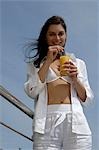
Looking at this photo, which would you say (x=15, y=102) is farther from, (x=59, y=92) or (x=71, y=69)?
(x=71, y=69)

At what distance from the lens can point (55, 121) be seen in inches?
105

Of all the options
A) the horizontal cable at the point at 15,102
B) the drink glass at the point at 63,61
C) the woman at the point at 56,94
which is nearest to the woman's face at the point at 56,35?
the woman at the point at 56,94

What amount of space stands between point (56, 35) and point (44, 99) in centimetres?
40

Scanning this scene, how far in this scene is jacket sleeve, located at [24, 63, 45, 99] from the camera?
2762mm

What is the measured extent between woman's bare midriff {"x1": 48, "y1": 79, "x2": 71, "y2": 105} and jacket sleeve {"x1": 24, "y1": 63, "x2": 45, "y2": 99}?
58mm

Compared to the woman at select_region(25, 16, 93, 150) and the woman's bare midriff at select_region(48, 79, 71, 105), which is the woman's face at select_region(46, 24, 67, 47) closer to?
the woman at select_region(25, 16, 93, 150)

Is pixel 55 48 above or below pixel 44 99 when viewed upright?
above

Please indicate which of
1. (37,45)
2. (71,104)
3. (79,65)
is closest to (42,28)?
(37,45)

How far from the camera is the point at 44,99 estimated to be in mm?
2742

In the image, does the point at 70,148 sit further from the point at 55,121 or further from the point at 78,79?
the point at 78,79

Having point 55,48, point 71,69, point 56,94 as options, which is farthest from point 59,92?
point 55,48

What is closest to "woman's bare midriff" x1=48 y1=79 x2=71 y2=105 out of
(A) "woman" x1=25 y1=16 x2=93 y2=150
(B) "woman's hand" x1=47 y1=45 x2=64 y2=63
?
(A) "woman" x1=25 y1=16 x2=93 y2=150

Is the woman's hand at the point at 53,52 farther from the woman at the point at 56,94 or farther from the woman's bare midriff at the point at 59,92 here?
the woman's bare midriff at the point at 59,92

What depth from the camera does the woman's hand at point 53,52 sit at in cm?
275
